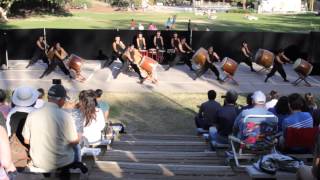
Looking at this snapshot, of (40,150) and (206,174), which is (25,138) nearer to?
(40,150)

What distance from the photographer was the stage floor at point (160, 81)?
62.8 ft

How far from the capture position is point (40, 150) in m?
5.67

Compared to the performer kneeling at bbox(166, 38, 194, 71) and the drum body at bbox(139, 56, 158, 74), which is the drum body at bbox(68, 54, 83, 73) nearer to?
the drum body at bbox(139, 56, 158, 74)

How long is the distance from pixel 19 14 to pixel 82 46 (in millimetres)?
42049

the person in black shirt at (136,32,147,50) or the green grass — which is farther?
the green grass

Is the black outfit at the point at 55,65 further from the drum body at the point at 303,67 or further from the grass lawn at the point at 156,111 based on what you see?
the drum body at the point at 303,67

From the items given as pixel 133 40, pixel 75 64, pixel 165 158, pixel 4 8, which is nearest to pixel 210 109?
pixel 165 158

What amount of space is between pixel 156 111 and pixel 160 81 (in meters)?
4.90

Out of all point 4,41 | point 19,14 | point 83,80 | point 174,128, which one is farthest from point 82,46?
point 19,14

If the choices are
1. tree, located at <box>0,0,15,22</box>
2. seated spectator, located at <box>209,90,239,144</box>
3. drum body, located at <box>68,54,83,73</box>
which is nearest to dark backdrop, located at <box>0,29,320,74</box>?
drum body, located at <box>68,54,83,73</box>

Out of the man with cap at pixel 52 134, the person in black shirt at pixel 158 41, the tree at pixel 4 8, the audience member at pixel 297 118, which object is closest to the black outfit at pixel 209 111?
the audience member at pixel 297 118

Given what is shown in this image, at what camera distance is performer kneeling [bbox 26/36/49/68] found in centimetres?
2236

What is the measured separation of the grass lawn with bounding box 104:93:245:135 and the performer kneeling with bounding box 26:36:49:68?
5.67 meters

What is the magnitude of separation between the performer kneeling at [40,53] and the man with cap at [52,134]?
16813 millimetres
